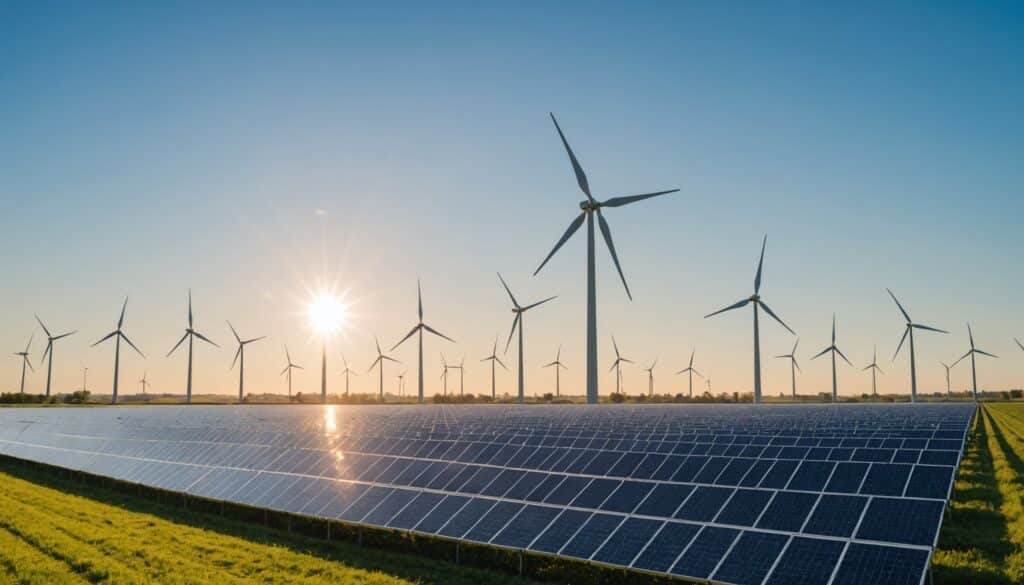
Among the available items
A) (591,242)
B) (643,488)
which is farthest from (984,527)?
(591,242)

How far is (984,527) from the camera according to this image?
962 inches

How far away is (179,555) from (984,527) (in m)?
25.3

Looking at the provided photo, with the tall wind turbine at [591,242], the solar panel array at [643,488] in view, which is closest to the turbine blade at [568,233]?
the tall wind turbine at [591,242]

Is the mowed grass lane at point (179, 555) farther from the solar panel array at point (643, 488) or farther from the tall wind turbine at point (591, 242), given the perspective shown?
the tall wind turbine at point (591, 242)

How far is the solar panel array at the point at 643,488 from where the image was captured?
59.6 ft

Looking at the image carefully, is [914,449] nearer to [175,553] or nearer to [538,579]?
[538,579]

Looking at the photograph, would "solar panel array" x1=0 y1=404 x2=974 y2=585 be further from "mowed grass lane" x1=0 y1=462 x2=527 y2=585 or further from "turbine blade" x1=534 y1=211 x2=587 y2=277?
"turbine blade" x1=534 y1=211 x2=587 y2=277

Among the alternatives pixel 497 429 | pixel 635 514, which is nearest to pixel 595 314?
pixel 497 429

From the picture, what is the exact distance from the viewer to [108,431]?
60562 millimetres

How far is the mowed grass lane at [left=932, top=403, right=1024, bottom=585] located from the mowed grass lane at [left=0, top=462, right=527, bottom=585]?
11485mm

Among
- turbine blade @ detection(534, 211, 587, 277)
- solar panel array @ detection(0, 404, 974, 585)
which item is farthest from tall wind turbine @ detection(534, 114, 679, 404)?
solar panel array @ detection(0, 404, 974, 585)

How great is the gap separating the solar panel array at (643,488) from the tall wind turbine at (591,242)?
24.9m

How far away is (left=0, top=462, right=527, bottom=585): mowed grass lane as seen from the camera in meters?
21.9

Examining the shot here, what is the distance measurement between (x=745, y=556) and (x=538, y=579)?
6220 millimetres
